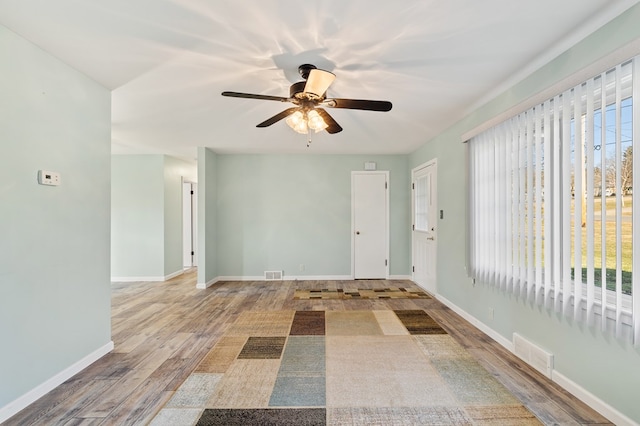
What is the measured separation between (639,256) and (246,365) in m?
2.69

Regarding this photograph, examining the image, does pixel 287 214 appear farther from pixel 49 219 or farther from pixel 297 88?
pixel 49 219

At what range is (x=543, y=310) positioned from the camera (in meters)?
2.30

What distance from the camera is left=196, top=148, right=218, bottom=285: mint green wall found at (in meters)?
5.07

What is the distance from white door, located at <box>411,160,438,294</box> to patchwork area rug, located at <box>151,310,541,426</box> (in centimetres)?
157

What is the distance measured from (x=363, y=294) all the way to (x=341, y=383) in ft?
8.40

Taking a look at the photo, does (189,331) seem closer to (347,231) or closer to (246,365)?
(246,365)

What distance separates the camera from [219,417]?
182 cm

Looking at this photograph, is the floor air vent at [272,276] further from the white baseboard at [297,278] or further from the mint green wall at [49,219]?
the mint green wall at [49,219]

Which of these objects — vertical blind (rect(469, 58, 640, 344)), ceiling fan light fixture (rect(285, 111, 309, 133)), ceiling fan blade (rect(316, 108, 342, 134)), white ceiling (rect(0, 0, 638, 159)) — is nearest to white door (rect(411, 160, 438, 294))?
white ceiling (rect(0, 0, 638, 159))

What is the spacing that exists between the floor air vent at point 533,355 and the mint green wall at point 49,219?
3.67 metres

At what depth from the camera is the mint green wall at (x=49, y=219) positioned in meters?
1.88

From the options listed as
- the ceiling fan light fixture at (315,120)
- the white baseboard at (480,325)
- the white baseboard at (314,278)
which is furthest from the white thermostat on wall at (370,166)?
the ceiling fan light fixture at (315,120)

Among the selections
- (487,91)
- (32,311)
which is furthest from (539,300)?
(32,311)

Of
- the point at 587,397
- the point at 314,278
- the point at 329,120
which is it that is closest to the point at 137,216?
the point at 314,278
